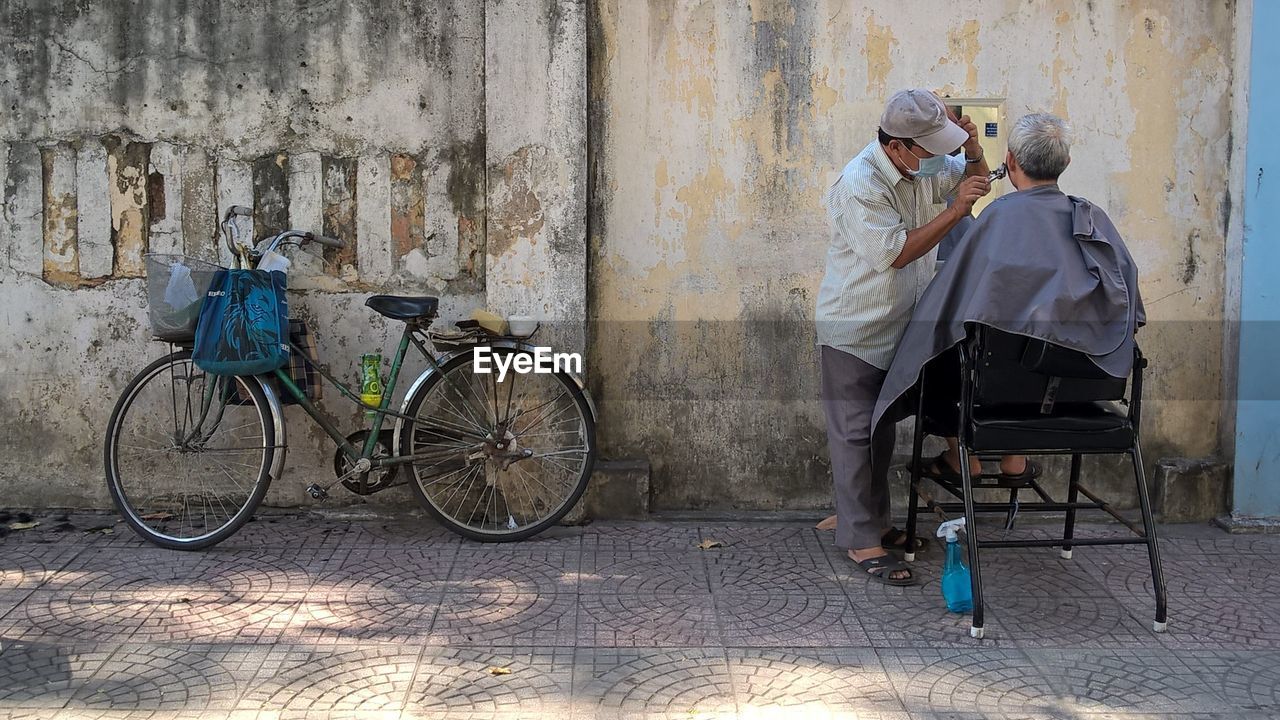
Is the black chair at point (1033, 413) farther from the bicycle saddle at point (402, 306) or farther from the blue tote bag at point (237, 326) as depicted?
the blue tote bag at point (237, 326)

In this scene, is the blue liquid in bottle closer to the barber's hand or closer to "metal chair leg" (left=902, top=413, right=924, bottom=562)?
"metal chair leg" (left=902, top=413, right=924, bottom=562)

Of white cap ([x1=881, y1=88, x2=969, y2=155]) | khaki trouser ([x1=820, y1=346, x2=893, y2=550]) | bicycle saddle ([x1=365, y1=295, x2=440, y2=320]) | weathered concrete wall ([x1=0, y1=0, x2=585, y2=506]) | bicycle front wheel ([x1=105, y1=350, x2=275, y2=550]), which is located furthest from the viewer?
weathered concrete wall ([x1=0, y1=0, x2=585, y2=506])

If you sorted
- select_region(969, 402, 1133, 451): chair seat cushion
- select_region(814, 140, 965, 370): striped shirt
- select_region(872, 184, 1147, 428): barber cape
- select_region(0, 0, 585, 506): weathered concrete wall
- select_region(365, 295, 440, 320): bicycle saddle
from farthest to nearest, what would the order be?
select_region(0, 0, 585, 506): weathered concrete wall → select_region(365, 295, 440, 320): bicycle saddle → select_region(814, 140, 965, 370): striped shirt → select_region(969, 402, 1133, 451): chair seat cushion → select_region(872, 184, 1147, 428): barber cape

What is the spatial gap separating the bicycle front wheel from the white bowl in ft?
3.66

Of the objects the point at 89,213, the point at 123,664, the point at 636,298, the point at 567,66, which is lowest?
the point at 123,664

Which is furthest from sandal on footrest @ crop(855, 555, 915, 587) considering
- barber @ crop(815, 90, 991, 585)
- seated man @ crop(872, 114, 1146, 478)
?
seated man @ crop(872, 114, 1146, 478)

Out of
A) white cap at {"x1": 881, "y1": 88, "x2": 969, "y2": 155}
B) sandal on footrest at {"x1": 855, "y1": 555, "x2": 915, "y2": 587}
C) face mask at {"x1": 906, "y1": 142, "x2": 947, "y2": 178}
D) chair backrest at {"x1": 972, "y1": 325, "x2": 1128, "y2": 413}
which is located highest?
white cap at {"x1": 881, "y1": 88, "x2": 969, "y2": 155}

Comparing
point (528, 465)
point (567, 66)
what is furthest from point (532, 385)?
point (567, 66)

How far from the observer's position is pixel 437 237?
219 inches

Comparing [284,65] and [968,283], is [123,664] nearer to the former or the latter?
[284,65]

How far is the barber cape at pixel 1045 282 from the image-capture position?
405cm

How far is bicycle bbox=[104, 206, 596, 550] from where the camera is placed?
519cm

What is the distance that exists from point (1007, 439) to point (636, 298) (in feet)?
6.54

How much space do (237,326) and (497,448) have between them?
3.91ft
